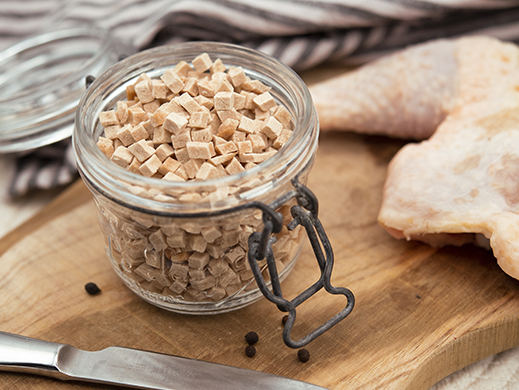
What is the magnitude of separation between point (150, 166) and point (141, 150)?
5 cm

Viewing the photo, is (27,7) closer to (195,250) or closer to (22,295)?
(22,295)

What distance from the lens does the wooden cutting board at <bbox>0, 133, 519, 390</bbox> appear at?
1420 mm

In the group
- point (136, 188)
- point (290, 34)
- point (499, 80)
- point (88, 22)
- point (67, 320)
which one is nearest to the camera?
point (136, 188)

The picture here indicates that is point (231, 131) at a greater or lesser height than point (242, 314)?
greater

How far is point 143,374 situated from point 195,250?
0.34 meters

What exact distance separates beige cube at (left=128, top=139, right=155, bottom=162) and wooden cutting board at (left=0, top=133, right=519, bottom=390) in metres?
0.51

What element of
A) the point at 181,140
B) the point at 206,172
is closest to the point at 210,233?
the point at 206,172

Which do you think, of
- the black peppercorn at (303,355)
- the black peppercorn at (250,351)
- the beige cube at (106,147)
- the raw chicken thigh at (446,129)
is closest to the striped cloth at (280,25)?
the raw chicken thigh at (446,129)

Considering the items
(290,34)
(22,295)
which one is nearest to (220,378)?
(22,295)

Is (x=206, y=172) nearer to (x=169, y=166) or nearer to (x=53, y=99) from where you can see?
(x=169, y=166)

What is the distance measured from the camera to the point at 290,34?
2.38m

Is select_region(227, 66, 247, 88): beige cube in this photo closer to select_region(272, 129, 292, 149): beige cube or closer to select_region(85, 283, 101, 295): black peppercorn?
select_region(272, 129, 292, 149): beige cube

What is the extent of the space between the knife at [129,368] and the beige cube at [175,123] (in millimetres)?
579

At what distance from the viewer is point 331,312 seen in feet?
5.09
